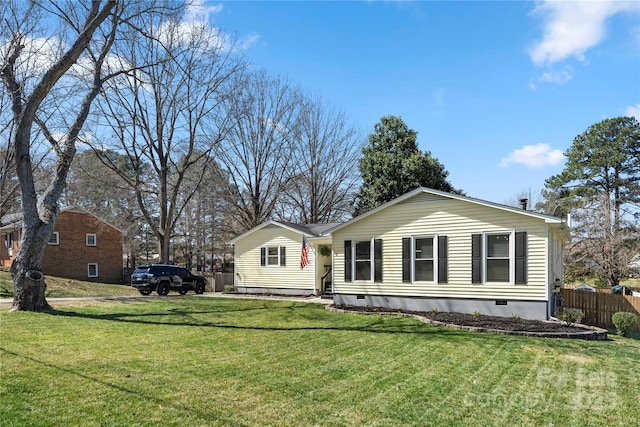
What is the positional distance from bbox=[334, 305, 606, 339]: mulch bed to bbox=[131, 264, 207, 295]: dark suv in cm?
1289

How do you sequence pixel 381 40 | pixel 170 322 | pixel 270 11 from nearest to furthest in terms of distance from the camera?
Answer: pixel 170 322, pixel 270 11, pixel 381 40

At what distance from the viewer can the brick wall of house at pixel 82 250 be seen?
2953cm

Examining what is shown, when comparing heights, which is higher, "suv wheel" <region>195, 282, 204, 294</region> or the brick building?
the brick building

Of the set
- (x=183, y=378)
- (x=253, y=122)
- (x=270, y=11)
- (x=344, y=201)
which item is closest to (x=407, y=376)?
(x=183, y=378)

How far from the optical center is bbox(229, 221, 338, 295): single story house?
2023 centimetres

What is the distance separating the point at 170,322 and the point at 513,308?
9535 mm

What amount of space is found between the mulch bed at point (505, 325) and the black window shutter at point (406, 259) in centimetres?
127

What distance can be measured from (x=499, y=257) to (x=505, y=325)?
7.93 ft

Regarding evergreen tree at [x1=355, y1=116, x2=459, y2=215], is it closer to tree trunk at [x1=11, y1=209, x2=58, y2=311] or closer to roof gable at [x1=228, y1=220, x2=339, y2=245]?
roof gable at [x1=228, y1=220, x2=339, y2=245]

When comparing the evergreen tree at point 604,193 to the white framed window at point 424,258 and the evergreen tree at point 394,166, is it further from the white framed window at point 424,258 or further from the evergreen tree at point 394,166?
the white framed window at point 424,258

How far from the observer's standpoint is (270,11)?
44.9ft

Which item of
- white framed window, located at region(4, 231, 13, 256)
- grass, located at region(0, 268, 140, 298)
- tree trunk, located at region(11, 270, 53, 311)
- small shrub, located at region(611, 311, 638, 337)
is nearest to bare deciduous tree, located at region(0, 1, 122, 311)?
tree trunk, located at region(11, 270, 53, 311)

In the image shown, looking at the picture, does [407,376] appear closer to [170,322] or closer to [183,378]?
[183,378]

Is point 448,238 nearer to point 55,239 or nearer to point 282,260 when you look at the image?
point 282,260
